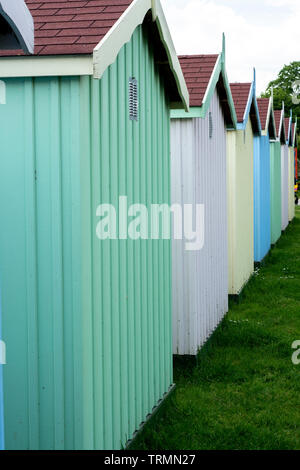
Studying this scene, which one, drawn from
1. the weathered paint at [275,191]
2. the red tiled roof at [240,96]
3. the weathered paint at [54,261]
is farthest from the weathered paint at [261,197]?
the weathered paint at [54,261]

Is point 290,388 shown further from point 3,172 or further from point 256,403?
point 3,172

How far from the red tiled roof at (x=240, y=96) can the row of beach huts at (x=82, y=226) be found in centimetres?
606

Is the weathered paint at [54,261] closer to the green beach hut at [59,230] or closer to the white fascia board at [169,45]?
the green beach hut at [59,230]

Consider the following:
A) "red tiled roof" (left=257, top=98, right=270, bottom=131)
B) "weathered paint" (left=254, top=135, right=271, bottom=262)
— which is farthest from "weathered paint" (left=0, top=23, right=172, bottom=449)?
"red tiled roof" (left=257, top=98, right=270, bottom=131)

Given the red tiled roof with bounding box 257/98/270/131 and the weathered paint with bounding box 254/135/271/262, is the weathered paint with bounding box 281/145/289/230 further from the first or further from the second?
the weathered paint with bounding box 254/135/271/262

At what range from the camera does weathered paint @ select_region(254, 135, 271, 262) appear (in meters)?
16.2

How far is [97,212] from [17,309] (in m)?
0.82

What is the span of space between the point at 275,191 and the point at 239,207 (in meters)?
8.42

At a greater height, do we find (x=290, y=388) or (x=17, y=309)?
(x=17, y=309)

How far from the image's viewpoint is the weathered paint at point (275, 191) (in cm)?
2002

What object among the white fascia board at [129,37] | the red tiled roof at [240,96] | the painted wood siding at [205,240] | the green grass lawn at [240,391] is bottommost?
the green grass lawn at [240,391]

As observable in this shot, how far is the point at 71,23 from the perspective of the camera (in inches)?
203
